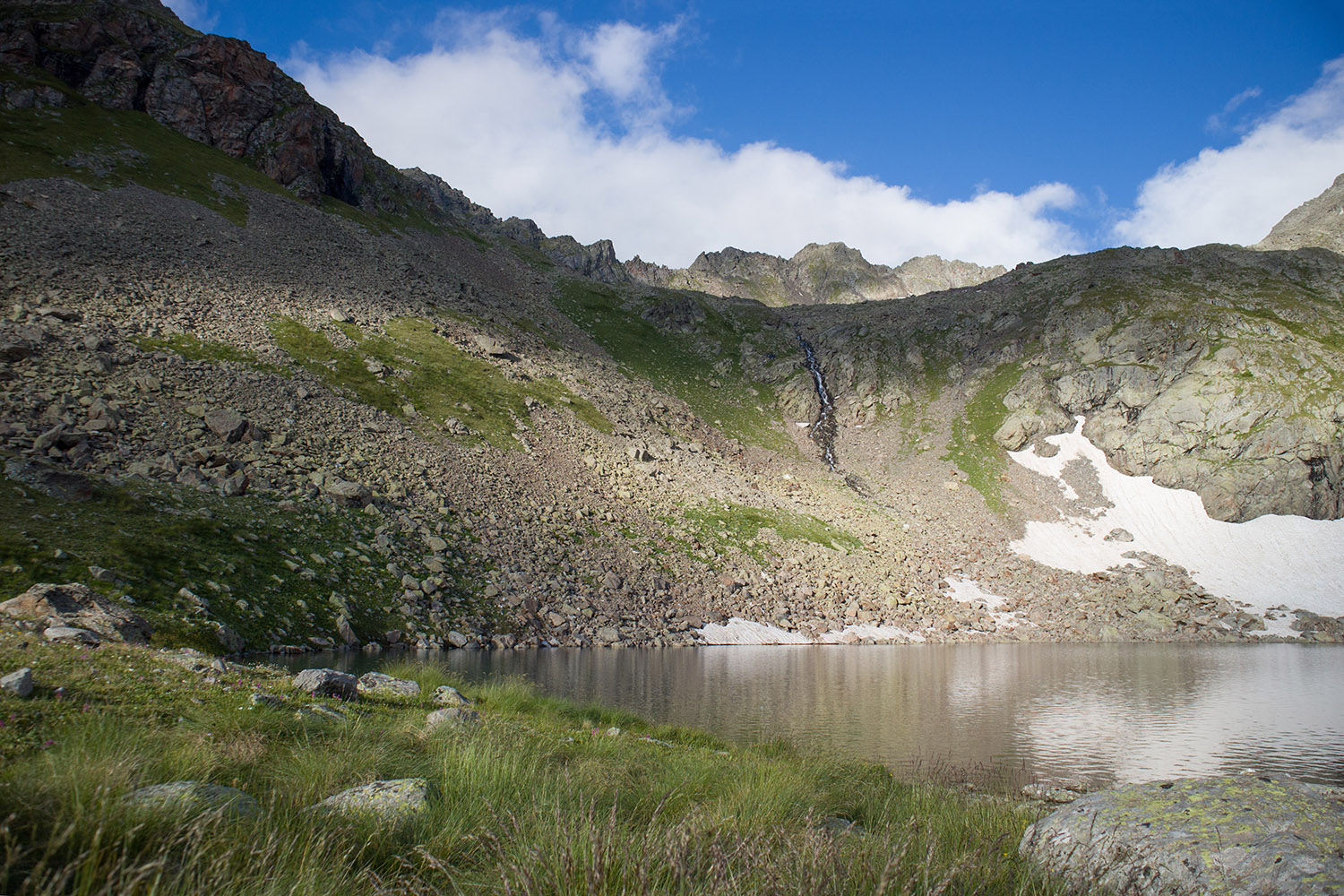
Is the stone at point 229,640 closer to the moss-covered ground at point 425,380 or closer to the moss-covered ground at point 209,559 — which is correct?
the moss-covered ground at point 209,559

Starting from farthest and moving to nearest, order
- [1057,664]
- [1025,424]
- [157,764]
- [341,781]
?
[1025,424] < [1057,664] < [341,781] < [157,764]

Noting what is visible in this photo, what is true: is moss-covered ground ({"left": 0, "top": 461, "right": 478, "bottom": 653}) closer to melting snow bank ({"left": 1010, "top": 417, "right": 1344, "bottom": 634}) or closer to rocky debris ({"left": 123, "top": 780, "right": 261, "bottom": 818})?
rocky debris ({"left": 123, "top": 780, "right": 261, "bottom": 818})

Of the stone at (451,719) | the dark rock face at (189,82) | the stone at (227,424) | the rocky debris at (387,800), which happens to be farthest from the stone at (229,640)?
the dark rock face at (189,82)

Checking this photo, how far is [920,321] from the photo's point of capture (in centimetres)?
10931

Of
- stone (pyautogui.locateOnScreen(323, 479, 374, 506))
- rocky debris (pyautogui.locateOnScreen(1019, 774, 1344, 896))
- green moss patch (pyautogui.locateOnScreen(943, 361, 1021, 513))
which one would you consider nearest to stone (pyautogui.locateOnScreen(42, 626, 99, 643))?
Answer: rocky debris (pyautogui.locateOnScreen(1019, 774, 1344, 896))

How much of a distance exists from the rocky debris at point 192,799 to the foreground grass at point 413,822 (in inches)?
5.4

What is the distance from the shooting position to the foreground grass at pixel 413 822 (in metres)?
3.52

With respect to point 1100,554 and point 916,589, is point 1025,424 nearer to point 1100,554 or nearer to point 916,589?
point 1100,554

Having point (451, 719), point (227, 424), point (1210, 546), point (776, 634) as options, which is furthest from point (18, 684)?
point (1210, 546)

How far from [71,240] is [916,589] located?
2973 inches

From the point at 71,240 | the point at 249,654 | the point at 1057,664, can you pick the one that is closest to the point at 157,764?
the point at 249,654

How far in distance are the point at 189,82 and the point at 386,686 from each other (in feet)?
376

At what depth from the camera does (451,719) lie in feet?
36.2

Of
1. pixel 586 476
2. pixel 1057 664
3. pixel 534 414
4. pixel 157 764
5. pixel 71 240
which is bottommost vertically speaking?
pixel 1057 664
